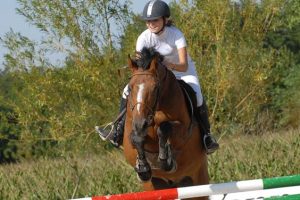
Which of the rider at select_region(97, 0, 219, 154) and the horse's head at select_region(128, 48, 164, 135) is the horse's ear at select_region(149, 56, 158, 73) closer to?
the horse's head at select_region(128, 48, 164, 135)

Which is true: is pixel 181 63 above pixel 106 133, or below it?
above

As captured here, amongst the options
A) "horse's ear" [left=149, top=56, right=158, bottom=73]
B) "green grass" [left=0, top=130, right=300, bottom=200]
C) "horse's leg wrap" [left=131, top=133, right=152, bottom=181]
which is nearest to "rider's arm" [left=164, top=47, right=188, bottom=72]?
"horse's ear" [left=149, top=56, right=158, bottom=73]

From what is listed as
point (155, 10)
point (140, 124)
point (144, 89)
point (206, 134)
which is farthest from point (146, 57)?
point (206, 134)

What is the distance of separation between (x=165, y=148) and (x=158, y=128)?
194 mm

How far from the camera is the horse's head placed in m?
6.79

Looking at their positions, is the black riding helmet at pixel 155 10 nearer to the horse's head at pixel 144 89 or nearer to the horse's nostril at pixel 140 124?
the horse's head at pixel 144 89

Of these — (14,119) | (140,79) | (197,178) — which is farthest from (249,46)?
(140,79)

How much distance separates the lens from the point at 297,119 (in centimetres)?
3984

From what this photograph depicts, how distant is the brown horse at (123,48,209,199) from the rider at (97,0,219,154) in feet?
0.56

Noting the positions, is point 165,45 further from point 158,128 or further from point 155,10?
point 158,128

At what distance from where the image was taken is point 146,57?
730 centimetres

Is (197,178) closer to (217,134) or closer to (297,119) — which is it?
(217,134)

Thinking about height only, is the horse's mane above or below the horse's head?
above

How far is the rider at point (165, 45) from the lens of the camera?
7.76 metres
